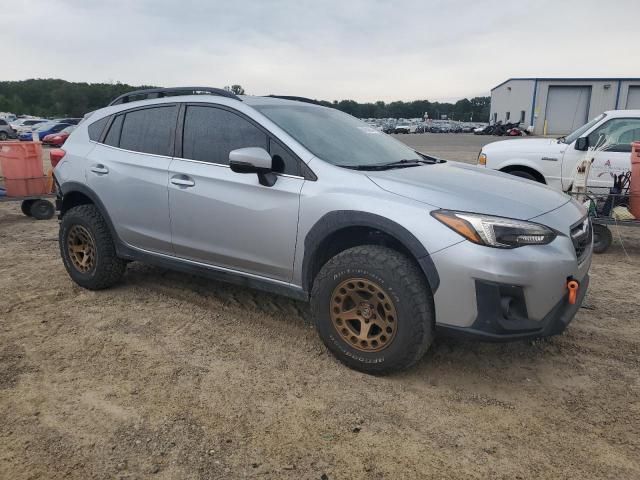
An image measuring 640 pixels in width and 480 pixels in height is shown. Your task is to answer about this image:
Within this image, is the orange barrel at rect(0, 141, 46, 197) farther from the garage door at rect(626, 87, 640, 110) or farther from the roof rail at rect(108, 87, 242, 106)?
the garage door at rect(626, 87, 640, 110)

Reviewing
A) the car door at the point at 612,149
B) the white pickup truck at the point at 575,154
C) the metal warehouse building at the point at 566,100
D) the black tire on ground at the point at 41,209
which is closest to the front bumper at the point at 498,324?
the white pickup truck at the point at 575,154

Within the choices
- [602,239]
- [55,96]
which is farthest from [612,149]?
[55,96]

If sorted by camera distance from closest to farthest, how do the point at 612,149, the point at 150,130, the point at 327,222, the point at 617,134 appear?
the point at 327,222 → the point at 150,130 → the point at 612,149 → the point at 617,134

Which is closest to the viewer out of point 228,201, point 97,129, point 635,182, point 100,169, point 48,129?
point 228,201

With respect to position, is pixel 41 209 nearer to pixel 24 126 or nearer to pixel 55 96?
pixel 24 126

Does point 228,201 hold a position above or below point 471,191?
below

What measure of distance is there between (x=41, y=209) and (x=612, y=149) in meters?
8.81

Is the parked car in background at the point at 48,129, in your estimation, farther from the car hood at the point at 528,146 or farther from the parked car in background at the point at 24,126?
the car hood at the point at 528,146

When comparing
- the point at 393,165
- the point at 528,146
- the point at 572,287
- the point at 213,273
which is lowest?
the point at 213,273

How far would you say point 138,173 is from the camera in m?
4.27

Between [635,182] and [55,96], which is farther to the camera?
[55,96]

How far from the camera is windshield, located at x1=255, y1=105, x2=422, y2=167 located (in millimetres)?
3652

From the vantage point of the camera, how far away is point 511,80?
198 ft

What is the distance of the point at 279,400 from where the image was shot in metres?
3.04
